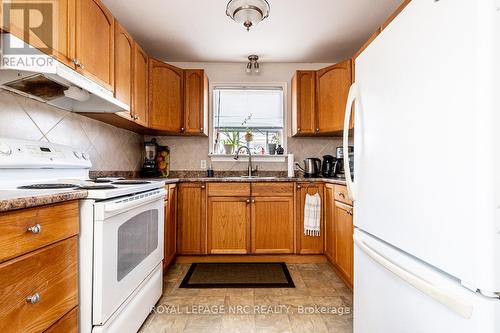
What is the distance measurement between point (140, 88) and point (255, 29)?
4.02 feet

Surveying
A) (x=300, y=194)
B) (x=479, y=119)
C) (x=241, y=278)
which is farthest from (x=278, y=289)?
(x=479, y=119)

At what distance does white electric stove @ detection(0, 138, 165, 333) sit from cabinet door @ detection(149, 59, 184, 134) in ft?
3.09

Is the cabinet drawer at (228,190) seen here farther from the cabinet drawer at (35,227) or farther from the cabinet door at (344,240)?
the cabinet drawer at (35,227)

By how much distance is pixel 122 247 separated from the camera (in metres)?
1.32

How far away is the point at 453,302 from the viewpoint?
0.61 meters

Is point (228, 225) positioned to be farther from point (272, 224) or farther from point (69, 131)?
point (69, 131)

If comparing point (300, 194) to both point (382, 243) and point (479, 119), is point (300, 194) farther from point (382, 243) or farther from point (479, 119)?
point (479, 119)

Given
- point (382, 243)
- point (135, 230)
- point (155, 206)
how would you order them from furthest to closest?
point (155, 206) < point (135, 230) < point (382, 243)

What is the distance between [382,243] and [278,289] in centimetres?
135

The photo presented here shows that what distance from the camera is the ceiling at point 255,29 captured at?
213 cm

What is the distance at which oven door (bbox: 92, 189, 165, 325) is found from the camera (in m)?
1.11

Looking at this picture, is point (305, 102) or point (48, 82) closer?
point (48, 82)

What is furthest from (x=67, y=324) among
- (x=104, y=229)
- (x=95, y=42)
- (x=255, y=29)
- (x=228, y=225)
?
(x=255, y=29)

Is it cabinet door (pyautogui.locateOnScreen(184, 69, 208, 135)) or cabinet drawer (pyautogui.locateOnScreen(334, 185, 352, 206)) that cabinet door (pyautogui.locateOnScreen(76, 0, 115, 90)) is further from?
cabinet drawer (pyautogui.locateOnScreen(334, 185, 352, 206))
